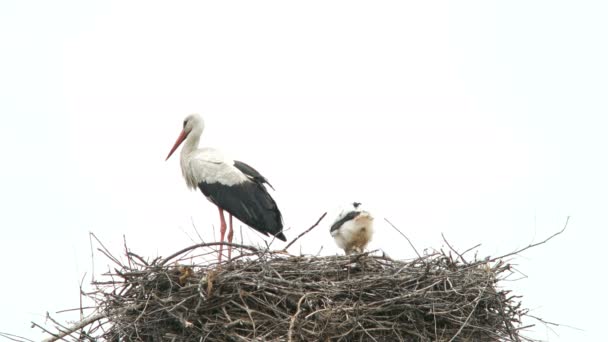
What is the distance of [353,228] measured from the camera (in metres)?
8.43

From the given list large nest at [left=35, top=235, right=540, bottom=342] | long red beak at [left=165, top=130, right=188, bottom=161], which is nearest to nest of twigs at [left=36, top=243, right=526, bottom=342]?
large nest at [left=35, top=235, right=540, bottom=342]

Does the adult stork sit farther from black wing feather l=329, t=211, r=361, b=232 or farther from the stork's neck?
black wing feather l=329, t=211, r=361, b=232

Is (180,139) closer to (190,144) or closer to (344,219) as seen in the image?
(190,144)

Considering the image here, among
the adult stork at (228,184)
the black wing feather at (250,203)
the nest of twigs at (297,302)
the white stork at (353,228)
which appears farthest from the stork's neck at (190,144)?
the nest of twigs at (297,302)

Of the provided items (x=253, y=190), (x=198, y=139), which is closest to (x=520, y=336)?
(x=253, y=190)

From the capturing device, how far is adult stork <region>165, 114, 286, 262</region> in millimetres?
9562

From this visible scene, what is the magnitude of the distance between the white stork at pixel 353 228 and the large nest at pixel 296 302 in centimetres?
109

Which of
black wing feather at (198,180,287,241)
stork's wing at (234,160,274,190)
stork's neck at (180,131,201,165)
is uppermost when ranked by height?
stork's neck at (180,131,201,165)

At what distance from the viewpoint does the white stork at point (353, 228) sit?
8398mm

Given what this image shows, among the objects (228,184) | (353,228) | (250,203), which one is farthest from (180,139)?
(353,228)

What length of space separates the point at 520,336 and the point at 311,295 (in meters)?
1.35

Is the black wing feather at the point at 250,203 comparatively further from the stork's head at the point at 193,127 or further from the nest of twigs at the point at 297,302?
the nest of twigs at the point at 297,302

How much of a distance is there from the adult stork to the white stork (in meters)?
0.86

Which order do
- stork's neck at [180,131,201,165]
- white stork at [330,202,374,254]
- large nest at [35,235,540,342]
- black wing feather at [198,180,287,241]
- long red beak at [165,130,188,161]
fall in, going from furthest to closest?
long red beak at [165,130,188,161] < stork's neck at [180,131,201,165] < black wing feather at [198,180,287,241] < white stork at [330,202,374,254] < large nest at [35,235,540,342]
